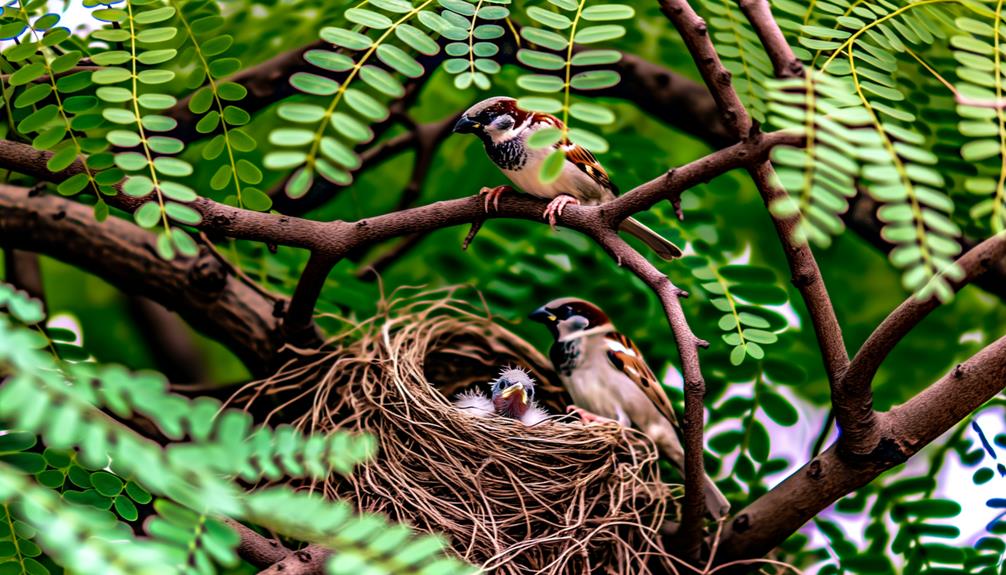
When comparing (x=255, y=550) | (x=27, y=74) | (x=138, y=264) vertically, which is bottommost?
(x=255, y=550)

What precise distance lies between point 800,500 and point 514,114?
1.25 metres

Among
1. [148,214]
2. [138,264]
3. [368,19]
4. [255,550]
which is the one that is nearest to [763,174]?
[368,19]

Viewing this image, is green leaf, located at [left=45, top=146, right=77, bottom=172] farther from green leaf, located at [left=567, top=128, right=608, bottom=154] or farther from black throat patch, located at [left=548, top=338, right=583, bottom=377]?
black throat patch, located at [left=548, top=338, right=583, bottom=377]

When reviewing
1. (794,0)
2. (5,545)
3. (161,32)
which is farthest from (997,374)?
(5,545)

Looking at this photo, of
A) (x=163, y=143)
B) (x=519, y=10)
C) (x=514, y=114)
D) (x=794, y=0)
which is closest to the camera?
(x=163, y=143)

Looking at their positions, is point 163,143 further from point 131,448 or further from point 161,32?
point 131,448

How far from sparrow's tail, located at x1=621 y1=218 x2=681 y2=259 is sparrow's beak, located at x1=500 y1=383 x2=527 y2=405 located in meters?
0.60

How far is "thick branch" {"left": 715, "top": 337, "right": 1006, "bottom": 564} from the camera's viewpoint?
2.10 meters

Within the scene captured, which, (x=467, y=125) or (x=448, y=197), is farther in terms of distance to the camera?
(x=448, y=197)

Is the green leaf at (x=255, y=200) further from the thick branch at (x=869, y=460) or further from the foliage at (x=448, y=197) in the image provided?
the thick branch at (x=869, y=460)

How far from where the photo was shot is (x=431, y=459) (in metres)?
2.57

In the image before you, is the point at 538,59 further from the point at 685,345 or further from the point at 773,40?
the point at 685,345

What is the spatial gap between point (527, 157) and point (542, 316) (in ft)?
2.24

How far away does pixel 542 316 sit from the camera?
3.15m
